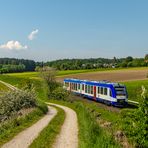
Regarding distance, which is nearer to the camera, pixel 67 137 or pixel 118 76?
pixel 67 137

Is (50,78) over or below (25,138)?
over

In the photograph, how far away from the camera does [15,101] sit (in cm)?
4181

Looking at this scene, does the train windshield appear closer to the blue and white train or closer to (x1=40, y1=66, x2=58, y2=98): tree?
the blue and white train

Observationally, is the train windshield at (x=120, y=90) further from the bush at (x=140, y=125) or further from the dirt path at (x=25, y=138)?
the bush at (x=140, y=125)

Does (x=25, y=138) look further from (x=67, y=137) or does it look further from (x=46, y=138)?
(x=67, y=137)

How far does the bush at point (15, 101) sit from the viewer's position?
131 feet

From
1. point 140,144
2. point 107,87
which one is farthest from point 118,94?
point 140,144

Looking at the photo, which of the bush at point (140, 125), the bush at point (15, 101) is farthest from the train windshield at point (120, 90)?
the bush at point (140, 125)

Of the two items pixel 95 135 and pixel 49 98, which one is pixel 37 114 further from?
pixel 49 98

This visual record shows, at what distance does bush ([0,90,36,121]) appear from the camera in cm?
3988

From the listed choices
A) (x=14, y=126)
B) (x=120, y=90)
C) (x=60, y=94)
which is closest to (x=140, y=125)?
(x=14, y=126)

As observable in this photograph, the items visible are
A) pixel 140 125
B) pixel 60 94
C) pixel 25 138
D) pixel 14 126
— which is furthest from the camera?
pixel 60 94

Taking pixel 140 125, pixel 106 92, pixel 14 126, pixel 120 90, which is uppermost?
pixel 140 125

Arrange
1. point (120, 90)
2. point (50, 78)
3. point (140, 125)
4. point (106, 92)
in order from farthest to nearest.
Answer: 1. point (50, 78)
2. point (106, 92)
3. point (120, 90)
4. point (140, 125)
